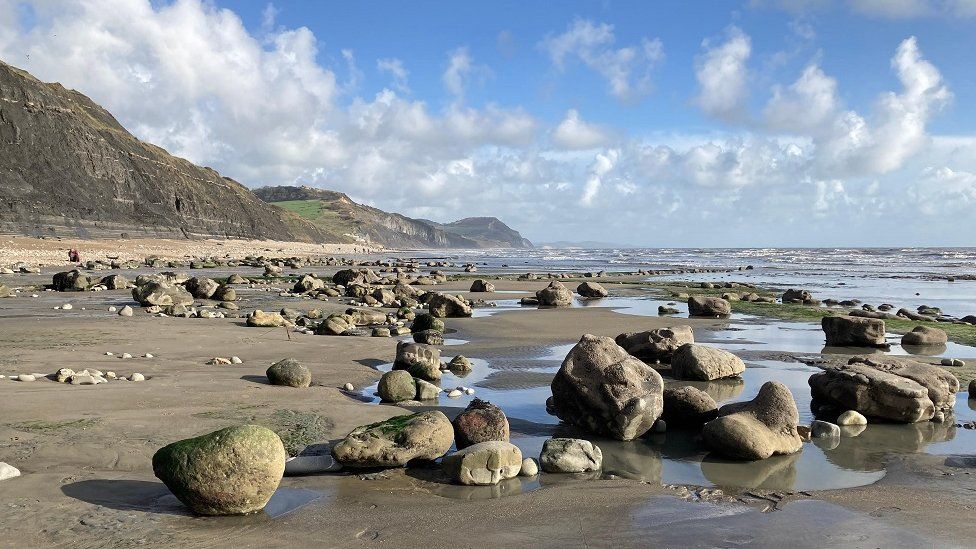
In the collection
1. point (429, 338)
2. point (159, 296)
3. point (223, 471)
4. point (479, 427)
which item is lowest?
point (429, 338)

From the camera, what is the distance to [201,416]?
8156 mm

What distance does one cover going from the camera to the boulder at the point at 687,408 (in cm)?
898

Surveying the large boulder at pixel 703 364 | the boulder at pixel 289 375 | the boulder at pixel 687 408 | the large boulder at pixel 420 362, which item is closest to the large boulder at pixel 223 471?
the boulder at pixel 289 375

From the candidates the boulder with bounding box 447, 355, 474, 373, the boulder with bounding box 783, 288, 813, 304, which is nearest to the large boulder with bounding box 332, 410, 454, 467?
the boulder with bounding box 447, 355, 474, 373

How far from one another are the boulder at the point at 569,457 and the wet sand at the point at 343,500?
0.75 feet

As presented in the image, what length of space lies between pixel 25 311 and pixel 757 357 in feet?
64.7

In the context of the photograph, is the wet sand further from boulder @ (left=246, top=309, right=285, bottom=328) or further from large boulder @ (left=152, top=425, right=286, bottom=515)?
boulder @ (left=246, top=309, right=285, bottom=328)

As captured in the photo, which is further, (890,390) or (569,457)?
(890,390)

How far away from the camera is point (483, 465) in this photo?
6688 mm

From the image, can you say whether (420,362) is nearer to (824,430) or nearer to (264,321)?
(824,430)

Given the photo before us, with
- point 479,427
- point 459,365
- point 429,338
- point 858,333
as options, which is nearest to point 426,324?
point 429,338

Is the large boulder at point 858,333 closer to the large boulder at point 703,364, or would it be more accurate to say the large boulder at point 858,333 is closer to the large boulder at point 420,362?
the large boulder at point 703,364

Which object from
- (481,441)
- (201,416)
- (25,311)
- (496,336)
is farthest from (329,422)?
(25,311)

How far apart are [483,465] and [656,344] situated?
7.76 metres
